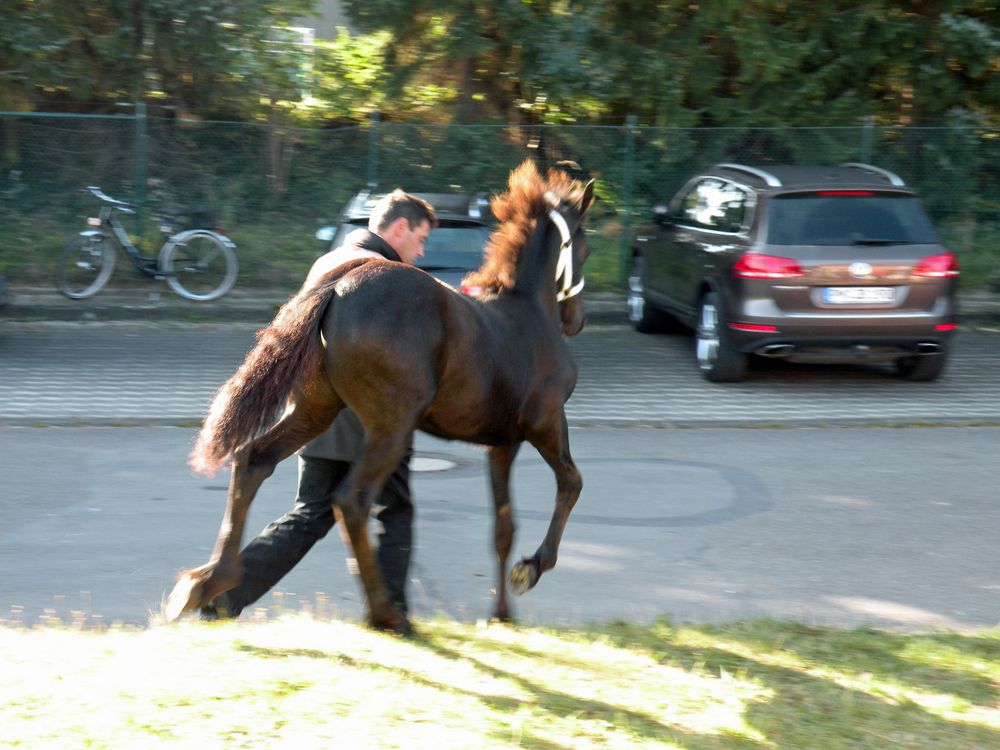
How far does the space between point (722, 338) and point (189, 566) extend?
21.7 ft

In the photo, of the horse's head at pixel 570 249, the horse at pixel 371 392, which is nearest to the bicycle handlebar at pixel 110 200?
the horse's head at pixel 570 249

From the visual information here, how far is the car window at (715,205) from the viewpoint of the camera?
12.4m

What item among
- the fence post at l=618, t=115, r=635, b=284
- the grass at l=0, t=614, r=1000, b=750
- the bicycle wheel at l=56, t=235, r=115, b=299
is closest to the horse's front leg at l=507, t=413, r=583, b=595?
the grass at l=0, t=614, r=1000, b=750

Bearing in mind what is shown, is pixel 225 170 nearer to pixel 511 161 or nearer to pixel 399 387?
pixel 511 161

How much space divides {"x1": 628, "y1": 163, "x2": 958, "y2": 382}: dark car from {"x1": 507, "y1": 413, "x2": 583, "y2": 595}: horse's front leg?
6260mm

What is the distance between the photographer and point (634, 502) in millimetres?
7992

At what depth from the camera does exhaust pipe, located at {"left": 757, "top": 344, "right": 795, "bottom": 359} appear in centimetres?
1162

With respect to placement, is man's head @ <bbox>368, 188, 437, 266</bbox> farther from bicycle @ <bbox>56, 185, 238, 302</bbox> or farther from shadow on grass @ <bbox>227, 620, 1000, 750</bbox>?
bicycle @ <bbox>56, 185, 238, 302</bbox>

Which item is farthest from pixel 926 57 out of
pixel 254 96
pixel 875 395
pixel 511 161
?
pixel 254 96

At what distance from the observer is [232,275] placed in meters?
16.4

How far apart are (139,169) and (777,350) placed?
904 centimetres

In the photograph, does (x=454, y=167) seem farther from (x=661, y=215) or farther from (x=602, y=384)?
(x=602, y=384)

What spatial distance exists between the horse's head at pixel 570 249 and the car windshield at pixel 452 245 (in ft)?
18.6

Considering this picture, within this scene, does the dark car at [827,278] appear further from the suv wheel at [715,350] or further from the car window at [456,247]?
the car window at [456,247]
